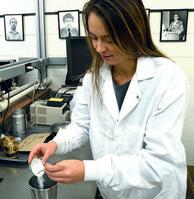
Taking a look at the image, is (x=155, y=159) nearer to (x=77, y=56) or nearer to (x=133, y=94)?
(x=133, y=94)

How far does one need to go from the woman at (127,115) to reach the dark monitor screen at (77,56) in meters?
0.92

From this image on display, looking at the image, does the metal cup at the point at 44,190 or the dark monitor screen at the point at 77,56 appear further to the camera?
the dark monitor screen at the point at 77,56

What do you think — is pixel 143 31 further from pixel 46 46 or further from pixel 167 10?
pixel 46 46

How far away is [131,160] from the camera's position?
831 millimetres

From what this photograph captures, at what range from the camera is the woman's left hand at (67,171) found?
0.77 meters

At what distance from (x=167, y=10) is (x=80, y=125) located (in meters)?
1.42

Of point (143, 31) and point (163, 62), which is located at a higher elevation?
point (143, 31)

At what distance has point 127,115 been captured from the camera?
97cm

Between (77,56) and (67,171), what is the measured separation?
1.40 m

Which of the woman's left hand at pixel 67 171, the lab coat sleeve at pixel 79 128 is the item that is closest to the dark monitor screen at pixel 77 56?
the lab coat sleeve at pixel 79 128

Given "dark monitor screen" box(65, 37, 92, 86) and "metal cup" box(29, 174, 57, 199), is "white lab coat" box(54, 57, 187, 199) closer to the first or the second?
"metal cup" box(29, 174, 57, 199)

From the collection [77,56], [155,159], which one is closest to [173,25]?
[77,56]

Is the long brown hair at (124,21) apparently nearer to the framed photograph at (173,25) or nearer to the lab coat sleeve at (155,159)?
the lab coat sleeve at (155,159)

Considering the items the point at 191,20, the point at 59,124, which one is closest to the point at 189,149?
the point at 191,20
